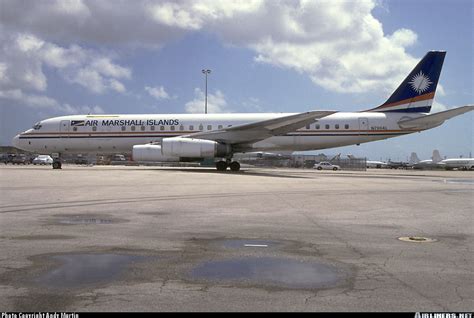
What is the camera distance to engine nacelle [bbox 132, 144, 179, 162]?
2812cm

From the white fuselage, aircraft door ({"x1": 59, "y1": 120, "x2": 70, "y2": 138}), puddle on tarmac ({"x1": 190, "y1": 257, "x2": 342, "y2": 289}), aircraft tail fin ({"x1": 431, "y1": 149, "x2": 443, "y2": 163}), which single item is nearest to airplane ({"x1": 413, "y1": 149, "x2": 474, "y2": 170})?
aircraft tail fin ({"x1": 431, "y1": 149, "x2": 443, "y2": 163})

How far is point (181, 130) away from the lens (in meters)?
30.8

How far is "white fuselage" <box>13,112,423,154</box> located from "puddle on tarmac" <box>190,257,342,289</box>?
81.4 ft

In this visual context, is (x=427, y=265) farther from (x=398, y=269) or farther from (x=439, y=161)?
(x=439, y=161)

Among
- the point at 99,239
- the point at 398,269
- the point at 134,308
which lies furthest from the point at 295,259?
the point at 99,239

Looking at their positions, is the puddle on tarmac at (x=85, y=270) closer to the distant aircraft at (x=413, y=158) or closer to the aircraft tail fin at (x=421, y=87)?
the aircraft tail fin at (x=421, y=87)

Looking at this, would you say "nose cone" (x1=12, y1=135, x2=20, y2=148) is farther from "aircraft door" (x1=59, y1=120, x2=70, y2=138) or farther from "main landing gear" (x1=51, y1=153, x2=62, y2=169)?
"aircraft door" (x1=59, y1=120, x2=70, y2=138)

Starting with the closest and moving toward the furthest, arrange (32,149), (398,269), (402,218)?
(398,269) → (402,218) → (32,149)

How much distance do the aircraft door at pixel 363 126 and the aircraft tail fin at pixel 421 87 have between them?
2011mm

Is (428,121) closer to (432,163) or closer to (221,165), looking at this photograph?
(221,165)

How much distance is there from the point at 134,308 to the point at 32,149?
3167cm

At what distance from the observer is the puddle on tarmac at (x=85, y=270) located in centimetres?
462

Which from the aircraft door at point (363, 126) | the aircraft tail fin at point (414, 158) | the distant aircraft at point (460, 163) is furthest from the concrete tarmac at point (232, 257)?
the aircraft tail fin at point (414, 158)

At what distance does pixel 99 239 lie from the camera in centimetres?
693
